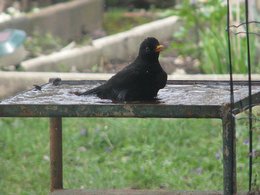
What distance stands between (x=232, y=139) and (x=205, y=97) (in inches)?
16.2

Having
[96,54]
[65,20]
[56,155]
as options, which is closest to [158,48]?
[56,155]

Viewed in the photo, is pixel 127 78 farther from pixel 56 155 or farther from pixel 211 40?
pixel 211 40

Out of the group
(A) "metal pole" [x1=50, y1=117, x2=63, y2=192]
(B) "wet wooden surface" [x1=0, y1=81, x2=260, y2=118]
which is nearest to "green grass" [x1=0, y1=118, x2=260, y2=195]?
(A) "metal pole" [x1=50, y1=117, x2=63, y2=192]

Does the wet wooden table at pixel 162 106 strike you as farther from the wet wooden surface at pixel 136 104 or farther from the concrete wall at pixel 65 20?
the concrete wall at pixel 65 20

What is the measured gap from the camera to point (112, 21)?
47.1ft

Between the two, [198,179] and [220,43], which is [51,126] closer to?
[198,179]

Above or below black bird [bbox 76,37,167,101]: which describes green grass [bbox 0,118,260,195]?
below

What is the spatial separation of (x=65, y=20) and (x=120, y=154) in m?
5.87

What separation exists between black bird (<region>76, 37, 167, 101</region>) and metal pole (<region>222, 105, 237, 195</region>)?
47cm

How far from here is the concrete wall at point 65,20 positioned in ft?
37.0

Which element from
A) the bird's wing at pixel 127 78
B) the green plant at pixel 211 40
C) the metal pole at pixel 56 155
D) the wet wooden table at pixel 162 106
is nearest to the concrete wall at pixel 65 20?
the green plant at pixel 211 40

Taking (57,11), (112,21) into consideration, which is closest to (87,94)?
(57,11)

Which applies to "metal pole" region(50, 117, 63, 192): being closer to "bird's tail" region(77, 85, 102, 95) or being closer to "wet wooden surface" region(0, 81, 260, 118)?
"wet wooden surface" region(0, 81, 260, 118)

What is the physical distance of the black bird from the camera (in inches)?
174
